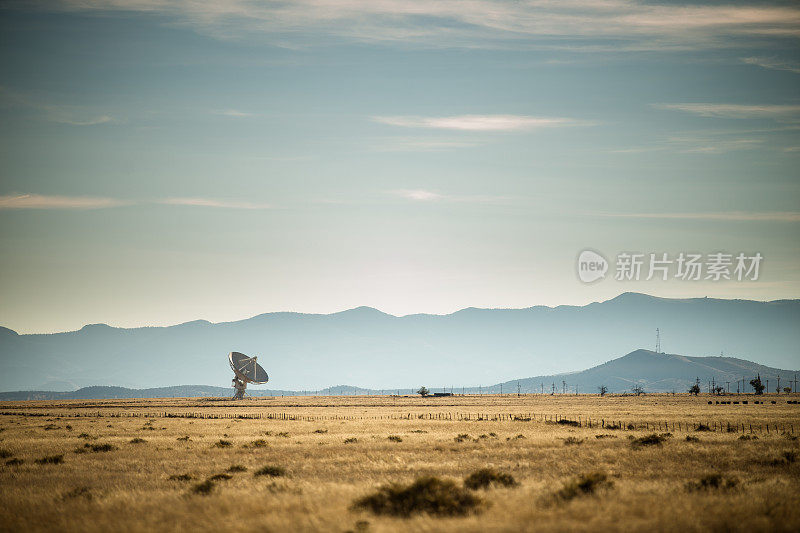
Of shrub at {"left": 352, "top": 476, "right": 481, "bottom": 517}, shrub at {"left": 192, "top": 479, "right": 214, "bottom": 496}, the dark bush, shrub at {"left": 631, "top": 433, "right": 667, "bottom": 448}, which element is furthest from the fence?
shrub at {"left": 192, "top": 479, "right": 214, "bottom": 496}

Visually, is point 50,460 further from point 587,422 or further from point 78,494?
point 587,422

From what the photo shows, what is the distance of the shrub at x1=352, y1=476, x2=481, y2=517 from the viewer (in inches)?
866

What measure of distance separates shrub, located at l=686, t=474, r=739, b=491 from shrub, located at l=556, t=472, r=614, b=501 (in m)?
3.28

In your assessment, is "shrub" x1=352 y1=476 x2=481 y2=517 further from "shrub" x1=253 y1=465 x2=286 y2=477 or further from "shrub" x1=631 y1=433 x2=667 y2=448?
"shrub" x1=631 y1=433 x2=667 y2=448

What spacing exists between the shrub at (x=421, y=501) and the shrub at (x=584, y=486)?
3617 mm

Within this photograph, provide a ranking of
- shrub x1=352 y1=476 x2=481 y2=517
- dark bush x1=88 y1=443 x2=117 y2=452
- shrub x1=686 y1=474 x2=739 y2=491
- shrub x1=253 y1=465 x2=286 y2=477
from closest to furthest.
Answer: shrub x1=352 y1=476 x2=481 y2=517 → shrub x1=686 y1=474 x2=739 y2=491 → shrub x1=253 y1=465 x2=286 y2=477 → dark bush x1=88 y1=443 x2=117 y2=452

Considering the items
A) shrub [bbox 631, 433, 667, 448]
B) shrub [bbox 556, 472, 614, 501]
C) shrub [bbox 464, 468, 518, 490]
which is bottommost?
shrub [bbox 631, 433, 667, 448]

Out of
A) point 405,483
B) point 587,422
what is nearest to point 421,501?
point 405,483

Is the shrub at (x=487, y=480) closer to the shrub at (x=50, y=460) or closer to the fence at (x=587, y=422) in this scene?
the shrub at (x=50, y=460)

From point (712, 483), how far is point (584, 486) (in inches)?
252

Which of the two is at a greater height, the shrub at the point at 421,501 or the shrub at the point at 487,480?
the shrub at the point at 421,501

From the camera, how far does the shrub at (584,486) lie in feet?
81.4

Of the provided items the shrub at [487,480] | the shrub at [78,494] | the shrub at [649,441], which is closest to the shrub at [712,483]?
the shrub at [487,480]

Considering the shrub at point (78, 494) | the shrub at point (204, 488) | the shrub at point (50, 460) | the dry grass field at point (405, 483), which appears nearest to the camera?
the dry grass field at point (405, 483)
